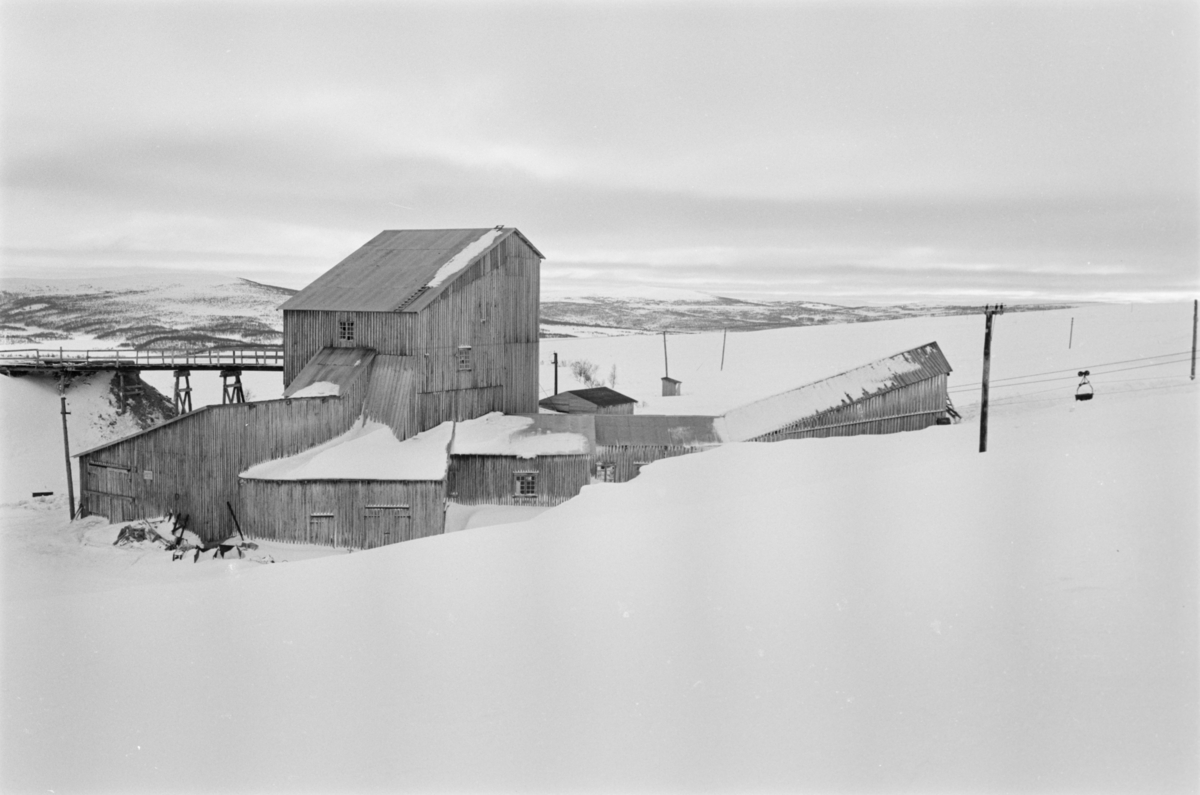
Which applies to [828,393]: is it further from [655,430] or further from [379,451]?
[379,451]

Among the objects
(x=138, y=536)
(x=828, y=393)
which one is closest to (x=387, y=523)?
(x=138, y=536)

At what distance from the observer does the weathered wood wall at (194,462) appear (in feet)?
90.0

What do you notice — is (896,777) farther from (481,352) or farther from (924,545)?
(481,352)

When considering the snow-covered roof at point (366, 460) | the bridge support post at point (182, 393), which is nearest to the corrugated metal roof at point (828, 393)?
the snow-covered roof at point (366, 460)

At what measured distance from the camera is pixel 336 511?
2756 cm

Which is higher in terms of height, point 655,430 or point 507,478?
point 655,430

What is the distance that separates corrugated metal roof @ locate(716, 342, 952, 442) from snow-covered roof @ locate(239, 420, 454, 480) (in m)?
10.8

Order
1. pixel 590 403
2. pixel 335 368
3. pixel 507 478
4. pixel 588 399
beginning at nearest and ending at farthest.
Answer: pixel 507 478 < pixel 335 368 < pixel 590 403 < pixel 588 399

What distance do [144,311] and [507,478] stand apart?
11468cm

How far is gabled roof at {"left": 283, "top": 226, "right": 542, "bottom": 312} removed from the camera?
3297 centimetres

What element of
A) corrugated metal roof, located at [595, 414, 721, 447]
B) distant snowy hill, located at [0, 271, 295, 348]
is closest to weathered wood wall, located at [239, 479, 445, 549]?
corrugated metal roof, located at [595, 414, 721, 447]

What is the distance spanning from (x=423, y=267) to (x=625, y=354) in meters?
52.7

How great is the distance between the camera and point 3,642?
9852mm

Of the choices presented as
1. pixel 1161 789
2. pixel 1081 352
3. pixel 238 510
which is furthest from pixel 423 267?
pixel 1081 352
